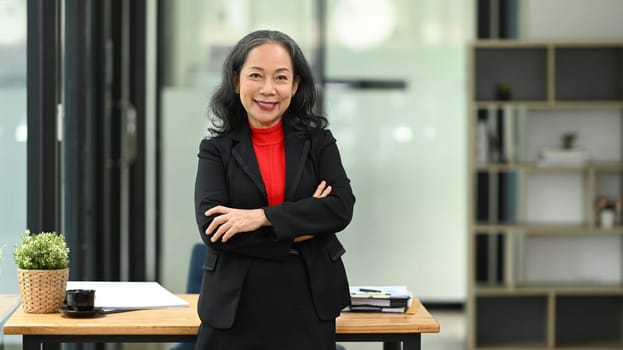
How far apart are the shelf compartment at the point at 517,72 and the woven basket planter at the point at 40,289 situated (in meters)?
3.38

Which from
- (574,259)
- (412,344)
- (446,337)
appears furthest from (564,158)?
(412,344)

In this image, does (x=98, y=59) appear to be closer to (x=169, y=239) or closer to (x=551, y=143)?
(x=169, y=239)

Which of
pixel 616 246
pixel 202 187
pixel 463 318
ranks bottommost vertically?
pixel 463 318

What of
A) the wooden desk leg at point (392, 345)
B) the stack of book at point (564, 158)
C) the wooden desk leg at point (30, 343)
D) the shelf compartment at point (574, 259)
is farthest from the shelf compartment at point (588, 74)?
the wooden desk leg at point (30, 343)

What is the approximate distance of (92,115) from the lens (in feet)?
14.2

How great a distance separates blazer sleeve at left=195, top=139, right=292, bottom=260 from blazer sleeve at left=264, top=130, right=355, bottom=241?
0.14 ft

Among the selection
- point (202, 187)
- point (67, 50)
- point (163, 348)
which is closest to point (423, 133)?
point (163, 348)

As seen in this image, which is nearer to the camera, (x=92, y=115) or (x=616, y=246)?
(x=92, y=115)

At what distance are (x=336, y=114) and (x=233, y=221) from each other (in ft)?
13.7

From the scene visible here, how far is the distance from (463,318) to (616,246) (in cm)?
122

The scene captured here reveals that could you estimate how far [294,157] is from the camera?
2305 millimetres

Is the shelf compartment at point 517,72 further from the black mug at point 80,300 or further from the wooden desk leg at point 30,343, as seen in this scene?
the wooden desk leg at point 30,343

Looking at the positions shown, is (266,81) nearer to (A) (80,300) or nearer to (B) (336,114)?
(A) (80,300)

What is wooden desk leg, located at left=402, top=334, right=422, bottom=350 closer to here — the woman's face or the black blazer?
the black blazer
